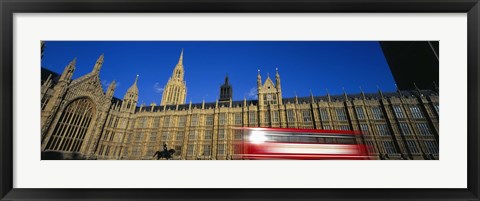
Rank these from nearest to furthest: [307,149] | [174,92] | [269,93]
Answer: [307,149] < [269,93] < [174,92]

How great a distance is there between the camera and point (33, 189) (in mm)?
4980

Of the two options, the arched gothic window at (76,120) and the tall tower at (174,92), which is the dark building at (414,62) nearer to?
the arched gothic window at (76,120)

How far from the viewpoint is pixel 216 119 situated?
104 ft

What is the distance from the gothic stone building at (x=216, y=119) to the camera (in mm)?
24023

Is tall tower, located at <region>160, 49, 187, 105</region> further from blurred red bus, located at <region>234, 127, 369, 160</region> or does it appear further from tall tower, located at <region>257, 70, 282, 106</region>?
blurred red bus, located at <region>234, 127, 369, 160</region>

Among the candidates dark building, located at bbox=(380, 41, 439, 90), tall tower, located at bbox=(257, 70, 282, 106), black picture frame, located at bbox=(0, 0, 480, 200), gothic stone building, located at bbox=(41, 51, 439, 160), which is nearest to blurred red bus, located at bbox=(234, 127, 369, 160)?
black picture frame, located at bbox=(0, 0, 480, 200)

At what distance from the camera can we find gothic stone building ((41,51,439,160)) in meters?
24.0
